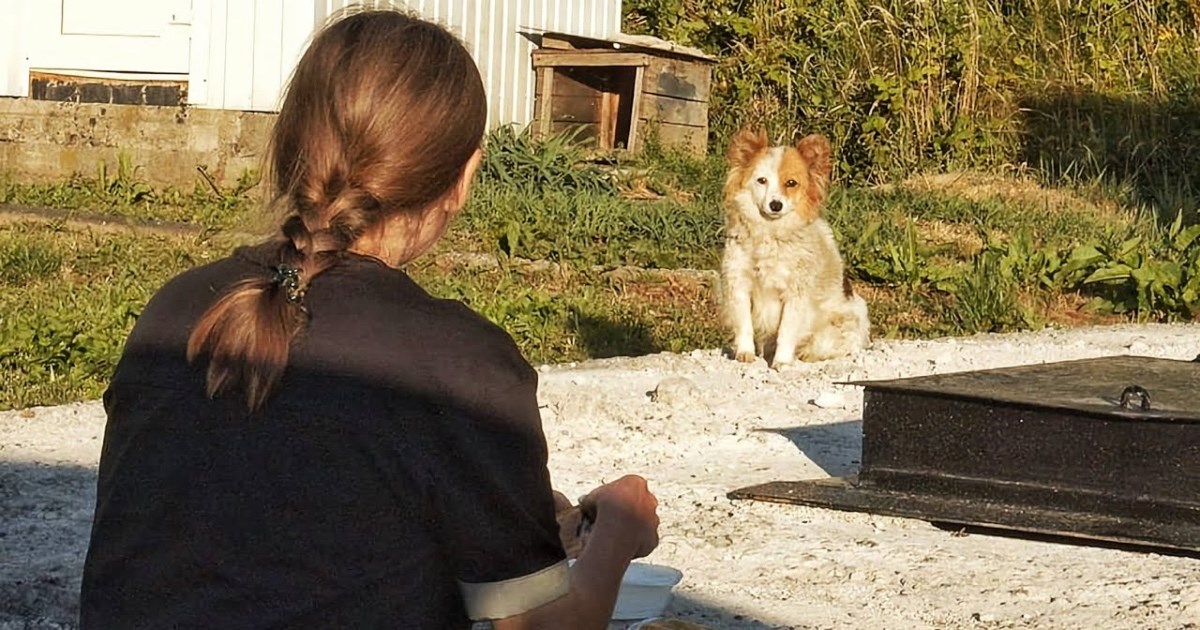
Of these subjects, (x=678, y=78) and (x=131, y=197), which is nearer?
(x=131, y=197)

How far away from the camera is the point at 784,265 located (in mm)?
7801

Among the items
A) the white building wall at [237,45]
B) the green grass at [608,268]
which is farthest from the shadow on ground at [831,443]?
the white building wall at [237,45]

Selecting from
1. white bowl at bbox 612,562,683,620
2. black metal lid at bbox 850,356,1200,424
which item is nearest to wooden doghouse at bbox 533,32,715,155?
black metal lid at bbox 850,356,1200,424

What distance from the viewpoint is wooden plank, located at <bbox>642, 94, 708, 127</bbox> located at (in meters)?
14.2

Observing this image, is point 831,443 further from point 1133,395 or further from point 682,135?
point 682,135

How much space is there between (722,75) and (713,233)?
5.76 m

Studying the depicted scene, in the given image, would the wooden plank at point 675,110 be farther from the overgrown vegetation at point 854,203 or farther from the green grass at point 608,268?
the green grass at point 608,268

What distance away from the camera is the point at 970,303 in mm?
8711

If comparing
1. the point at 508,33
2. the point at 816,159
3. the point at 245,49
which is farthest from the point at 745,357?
the point at 508,33

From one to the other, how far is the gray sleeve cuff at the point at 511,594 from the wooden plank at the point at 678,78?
12.4 m

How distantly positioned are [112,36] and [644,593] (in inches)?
385

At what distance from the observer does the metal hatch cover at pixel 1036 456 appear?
4336 millimetres

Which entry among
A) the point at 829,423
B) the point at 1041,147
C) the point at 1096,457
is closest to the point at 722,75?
the point at 1041,147

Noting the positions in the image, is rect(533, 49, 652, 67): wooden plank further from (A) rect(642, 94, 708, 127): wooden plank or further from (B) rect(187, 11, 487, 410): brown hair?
(B) rect(187, 11, 487, 410): brown hair
